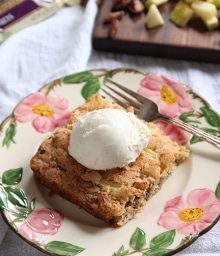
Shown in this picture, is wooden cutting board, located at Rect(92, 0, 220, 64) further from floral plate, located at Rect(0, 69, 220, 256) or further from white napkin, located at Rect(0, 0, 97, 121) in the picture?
floral plate, located at Rect(0, 69, 220, 256)

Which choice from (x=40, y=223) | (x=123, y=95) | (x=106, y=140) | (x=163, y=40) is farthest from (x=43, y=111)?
(x=163, y=40)

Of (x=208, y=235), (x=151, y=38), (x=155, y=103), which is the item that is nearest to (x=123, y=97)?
(x=155, y=103)

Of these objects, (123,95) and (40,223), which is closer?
(40,223)

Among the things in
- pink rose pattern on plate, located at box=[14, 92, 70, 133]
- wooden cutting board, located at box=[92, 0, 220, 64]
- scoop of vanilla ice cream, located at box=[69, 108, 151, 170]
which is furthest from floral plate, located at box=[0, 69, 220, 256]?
wooden cutting board, located at box=[92, 0, 220, 64]

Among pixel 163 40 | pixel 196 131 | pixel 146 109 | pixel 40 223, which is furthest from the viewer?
pixel 163 40

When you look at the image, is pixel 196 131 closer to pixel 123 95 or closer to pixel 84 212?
pixel 123 95

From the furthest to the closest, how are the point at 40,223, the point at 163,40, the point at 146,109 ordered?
the point at 163,40, the point at 146,109, the point at 40,223

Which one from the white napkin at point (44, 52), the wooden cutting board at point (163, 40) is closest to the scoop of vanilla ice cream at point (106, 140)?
the white napkin at point (44, 52)

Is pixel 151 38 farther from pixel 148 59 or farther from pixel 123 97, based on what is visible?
pixel 123 97
